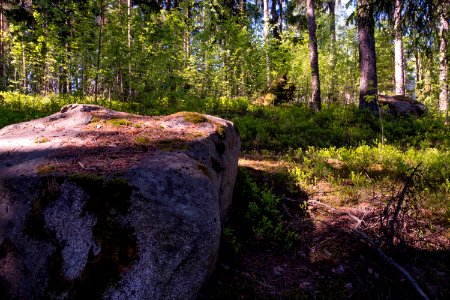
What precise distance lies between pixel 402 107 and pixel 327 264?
1111 centimetres

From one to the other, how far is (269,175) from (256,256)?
247 cm

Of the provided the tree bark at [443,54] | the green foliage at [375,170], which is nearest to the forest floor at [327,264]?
the green foliage at [375,170]

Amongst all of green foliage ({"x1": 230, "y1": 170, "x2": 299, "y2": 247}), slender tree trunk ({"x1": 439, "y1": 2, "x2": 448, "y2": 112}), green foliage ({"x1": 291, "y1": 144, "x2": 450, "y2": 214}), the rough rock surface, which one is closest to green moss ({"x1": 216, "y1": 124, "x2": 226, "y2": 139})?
green foliage ({"x1": 230, "y1": 170, "x2": 299, "y2": 247})

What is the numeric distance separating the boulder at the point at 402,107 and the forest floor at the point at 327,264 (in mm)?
9015

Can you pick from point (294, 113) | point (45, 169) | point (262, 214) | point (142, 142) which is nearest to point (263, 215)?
point (262, 214)

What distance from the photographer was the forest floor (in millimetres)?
2988

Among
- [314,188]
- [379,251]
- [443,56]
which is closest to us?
[379,251]

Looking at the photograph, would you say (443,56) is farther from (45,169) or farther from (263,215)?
(45,169)

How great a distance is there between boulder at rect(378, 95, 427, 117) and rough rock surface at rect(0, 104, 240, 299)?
1165 cm

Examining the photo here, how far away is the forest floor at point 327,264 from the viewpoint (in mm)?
2988

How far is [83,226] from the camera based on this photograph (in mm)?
A: 2166

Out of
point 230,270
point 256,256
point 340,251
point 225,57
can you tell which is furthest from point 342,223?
point 225,57

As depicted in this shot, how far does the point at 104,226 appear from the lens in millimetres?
2184

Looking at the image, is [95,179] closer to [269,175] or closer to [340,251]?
[340,251]
